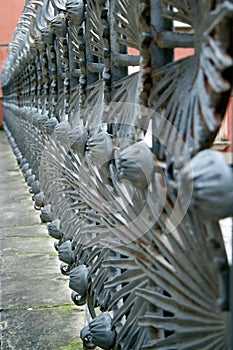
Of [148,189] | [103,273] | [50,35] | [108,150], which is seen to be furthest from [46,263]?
[148,189]

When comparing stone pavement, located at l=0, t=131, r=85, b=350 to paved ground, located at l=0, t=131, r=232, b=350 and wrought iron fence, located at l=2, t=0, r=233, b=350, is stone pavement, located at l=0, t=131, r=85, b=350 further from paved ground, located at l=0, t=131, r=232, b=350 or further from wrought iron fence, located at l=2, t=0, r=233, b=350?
wrought iron fence, located at l=2, t=0, r=233, b=350

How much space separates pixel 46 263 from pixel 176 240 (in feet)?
4.17

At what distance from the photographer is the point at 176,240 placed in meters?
0.68

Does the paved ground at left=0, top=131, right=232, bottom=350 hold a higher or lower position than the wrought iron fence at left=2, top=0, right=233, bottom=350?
lower

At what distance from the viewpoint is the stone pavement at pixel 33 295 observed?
4.25 feet

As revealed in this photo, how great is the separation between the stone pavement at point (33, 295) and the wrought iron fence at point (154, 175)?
0.10 metres

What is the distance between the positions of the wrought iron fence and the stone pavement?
0.10m

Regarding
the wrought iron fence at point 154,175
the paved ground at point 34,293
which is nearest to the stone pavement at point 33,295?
the paved ground at point 34,293

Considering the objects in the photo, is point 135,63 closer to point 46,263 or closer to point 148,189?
point 148,189

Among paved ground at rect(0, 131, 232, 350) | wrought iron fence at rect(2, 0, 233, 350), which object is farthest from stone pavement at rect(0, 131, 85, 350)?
wrought iron fence at rect(2, 0, 233, 350)

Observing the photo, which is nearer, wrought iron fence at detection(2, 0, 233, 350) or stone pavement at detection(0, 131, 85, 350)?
wrought iron fence at detection(2, 0, 233, 350)

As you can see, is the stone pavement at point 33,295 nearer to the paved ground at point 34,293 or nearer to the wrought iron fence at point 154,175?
the paved ground at point 34,293

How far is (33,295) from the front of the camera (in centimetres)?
158

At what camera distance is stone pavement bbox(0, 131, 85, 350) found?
1.29m
